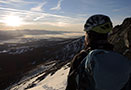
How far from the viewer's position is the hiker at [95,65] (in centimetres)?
265

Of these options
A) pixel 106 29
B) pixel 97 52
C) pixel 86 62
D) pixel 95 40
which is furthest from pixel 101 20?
pixel 86 62

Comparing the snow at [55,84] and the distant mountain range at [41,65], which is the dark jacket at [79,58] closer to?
the distant mountain range at [41,65]

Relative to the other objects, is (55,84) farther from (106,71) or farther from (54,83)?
(106,71)

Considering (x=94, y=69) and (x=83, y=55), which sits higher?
(x=83, y=55)

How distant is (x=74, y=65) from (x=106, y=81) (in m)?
0.85

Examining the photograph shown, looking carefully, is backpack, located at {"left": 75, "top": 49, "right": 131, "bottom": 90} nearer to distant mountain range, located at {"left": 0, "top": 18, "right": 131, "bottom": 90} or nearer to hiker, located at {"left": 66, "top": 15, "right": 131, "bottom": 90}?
hiker, located at {"left": 66, "top": 15, "right": 131, "bottom": 90}

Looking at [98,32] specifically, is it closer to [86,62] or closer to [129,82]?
[86,62]

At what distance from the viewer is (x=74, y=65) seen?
3.23 m

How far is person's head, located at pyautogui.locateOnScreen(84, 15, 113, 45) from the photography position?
319 cm

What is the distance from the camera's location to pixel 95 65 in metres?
2.67

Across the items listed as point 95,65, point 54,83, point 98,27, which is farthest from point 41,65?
point 95,65

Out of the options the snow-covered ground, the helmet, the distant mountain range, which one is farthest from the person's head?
the snow-covered ground

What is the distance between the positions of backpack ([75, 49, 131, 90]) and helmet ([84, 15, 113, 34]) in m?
0.64

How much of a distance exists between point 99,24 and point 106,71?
3.68ft
